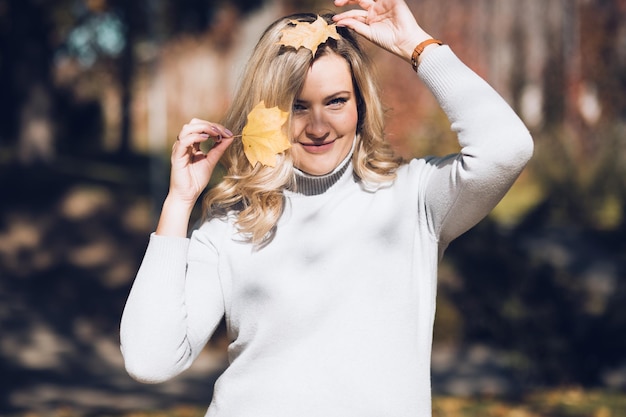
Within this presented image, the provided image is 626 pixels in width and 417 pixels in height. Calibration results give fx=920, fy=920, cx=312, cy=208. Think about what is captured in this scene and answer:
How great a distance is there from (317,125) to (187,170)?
329 mm


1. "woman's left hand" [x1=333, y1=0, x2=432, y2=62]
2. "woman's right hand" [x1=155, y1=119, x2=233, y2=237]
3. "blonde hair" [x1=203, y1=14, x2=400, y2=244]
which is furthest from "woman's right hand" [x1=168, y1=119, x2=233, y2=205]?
"woman's left hand" [x1=333, y1=0, x2=432, y2=62]

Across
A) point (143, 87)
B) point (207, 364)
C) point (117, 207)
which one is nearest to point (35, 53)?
point (117, 207)

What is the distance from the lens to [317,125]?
2213mm

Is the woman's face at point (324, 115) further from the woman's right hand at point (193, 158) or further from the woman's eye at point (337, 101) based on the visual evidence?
the woman's right hand at point (193, 158)

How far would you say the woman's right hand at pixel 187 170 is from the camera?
2.15 meters

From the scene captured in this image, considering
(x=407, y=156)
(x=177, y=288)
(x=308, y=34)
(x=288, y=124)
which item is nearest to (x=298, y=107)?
(x=288, y=124)

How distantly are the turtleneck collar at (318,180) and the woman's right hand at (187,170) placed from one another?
0.67 feet

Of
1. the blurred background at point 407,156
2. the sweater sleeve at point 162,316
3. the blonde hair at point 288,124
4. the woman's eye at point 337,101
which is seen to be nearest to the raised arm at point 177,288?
the sweater sleeve at point 162,316

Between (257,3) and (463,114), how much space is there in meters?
12.4

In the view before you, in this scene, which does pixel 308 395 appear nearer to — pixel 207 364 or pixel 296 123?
pixel 296 123

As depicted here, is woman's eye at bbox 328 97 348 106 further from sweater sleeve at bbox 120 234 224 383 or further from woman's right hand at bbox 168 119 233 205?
sweater sleeve at bbox 120 234 224 383

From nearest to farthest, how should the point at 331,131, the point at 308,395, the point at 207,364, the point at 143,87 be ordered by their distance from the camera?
the point at 308,395 → the point at 331,131 → the point at 207,364 → the point at 143,87

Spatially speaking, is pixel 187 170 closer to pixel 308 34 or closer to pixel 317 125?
pixel 317 125

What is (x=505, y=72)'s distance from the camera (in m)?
14.5
